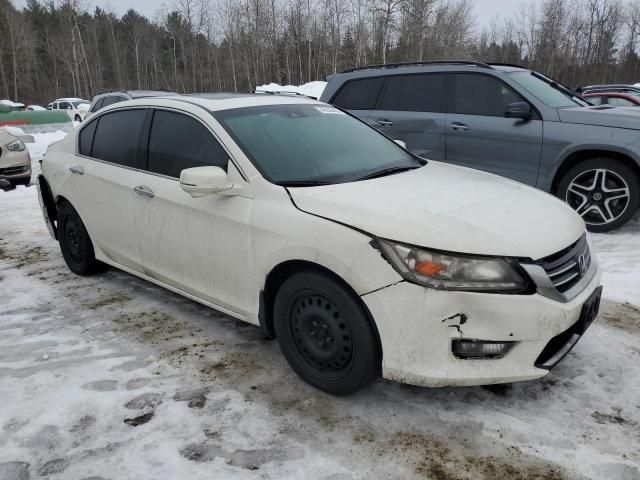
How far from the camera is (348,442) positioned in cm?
249

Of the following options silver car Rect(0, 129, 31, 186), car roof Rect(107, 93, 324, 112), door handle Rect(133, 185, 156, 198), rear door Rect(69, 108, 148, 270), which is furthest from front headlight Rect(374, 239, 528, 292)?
silver car Rect(0, 129, 31, 186)

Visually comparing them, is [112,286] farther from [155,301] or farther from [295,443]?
[295,443]

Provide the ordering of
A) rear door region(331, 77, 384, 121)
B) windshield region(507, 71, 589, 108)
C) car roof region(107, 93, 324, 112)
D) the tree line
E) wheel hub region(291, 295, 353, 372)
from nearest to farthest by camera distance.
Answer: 1. wheel hub region(291, 295, 353, 372)
2. car roof region(107, 93, 324, 112)
3. windshield region(507, 71, 589, 108)
4. rear door region(331, 77, 384, 121)
5. the tree line

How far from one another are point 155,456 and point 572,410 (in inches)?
81.3

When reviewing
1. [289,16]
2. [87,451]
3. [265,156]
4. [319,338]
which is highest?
[289,16]

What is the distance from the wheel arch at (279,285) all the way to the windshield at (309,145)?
50cm

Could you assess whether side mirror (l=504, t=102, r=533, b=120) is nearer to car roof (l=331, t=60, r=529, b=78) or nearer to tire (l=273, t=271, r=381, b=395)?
car roof (l=331, t=60, r=529, b=78)

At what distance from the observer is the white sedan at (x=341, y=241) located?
241cm

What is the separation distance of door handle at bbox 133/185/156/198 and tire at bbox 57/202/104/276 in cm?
106

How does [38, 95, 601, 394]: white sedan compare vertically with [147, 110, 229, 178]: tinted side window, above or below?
below

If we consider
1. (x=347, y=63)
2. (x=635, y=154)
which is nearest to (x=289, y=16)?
(x=347, y=63)

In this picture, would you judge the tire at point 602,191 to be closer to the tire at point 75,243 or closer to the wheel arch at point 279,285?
the wheel arch at point 279,285

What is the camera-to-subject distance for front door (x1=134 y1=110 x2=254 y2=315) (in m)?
3.12

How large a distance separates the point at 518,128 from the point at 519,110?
26cm
